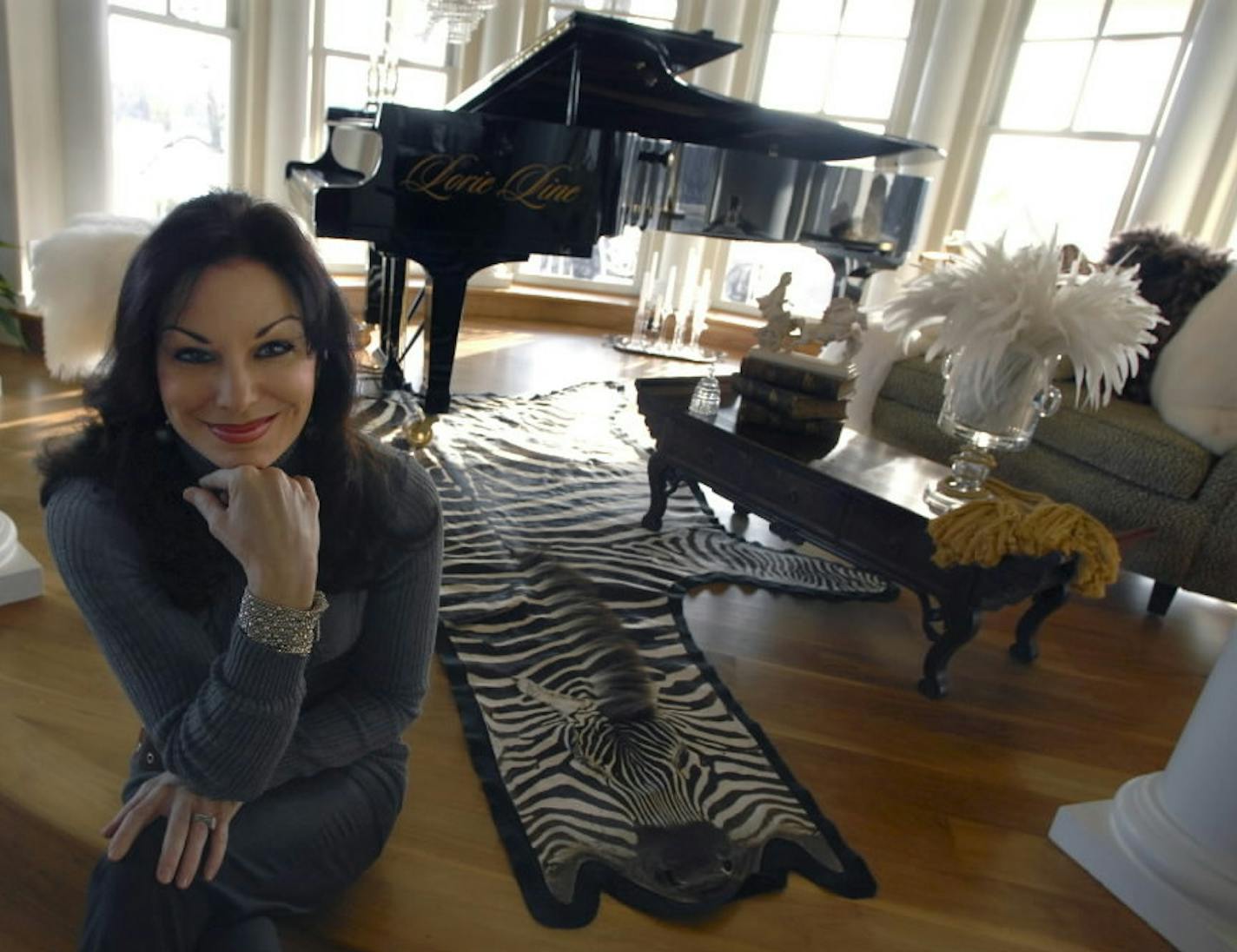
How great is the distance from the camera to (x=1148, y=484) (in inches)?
103

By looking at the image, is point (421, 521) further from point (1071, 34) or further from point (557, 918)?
point (1071, 34)

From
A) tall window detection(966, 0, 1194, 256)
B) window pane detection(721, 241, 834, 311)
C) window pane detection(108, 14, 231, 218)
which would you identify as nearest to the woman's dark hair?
window pane detection(108, 14, 231, 218)

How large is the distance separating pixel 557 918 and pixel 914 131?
16.6 feet

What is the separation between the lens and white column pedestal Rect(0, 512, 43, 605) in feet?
6.04

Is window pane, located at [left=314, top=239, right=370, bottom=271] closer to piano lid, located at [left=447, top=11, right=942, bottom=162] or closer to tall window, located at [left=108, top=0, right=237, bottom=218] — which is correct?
tall window, located at [left=108, top=0, right=237, bottom=218]

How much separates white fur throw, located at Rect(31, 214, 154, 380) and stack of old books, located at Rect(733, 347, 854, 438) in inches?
90.0

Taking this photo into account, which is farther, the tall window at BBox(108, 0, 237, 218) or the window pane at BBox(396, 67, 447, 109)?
the window pane at BBox(396, 67, 447, 109)

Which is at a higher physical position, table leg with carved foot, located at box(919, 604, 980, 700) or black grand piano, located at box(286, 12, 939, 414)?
black grand piano, located at box(286, 12, 939, 414)

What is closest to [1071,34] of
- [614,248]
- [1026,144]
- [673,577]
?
[1026,144]

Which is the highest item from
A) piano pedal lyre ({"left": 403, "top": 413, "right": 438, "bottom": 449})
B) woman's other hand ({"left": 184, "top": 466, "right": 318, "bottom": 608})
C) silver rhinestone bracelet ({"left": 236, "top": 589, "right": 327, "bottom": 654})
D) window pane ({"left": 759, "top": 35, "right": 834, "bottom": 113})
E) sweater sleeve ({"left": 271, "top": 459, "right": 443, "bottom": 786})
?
window pane ({"left": 759, "top": 35, "right": 834, "bottom": 113})

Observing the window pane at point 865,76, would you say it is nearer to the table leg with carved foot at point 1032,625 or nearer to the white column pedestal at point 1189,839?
the table leg with carved foot at point 1032,625

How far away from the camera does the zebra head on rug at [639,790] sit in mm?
1396

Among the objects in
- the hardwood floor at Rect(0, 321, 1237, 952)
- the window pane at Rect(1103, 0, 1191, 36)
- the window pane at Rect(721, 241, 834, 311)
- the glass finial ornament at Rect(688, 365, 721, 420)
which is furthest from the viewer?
the window pane at Rect(721, 241, 834, 311)

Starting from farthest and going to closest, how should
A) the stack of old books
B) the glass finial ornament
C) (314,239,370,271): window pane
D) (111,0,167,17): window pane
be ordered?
(314,239,370,271): window pane
(111,0,167,17): window pane
the glass finial ornament
the stack of old books
